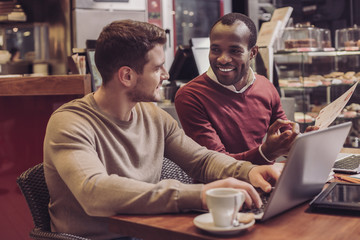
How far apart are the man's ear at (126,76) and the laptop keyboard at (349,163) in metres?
0.83

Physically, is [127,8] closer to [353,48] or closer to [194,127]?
[353,48]

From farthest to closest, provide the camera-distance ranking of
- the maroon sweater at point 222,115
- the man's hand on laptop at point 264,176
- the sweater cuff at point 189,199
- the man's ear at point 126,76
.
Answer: the maroon sweater at point 222,115 < the man's ear at point 126,76 < the man's hand on laptop at point 264,176 < the sweater cuff at point 189,199

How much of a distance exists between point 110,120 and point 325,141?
2.21 ft

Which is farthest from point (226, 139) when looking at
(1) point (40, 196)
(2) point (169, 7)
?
(2) point (169, 7)

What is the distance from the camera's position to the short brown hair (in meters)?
1.60

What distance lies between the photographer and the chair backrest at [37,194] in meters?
1.58

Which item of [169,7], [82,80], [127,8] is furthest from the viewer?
[169,7]

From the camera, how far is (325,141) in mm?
1311

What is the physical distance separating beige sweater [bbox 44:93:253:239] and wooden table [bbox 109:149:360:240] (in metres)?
0.04

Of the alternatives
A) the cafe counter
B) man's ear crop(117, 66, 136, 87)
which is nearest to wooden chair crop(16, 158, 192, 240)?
man's ear crop(117, 66, 136, 87)

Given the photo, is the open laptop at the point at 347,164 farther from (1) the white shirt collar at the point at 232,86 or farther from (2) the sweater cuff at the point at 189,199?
(2) the sweater cuff at the point at 189,199

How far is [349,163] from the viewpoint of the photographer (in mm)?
1916

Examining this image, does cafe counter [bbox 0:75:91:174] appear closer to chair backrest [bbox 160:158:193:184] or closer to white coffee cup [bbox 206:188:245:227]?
chair backrest [bbox 160:158:193:184]

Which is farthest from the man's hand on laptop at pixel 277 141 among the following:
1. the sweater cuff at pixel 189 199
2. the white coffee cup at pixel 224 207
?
the white coffee cup at pixel 224 207
